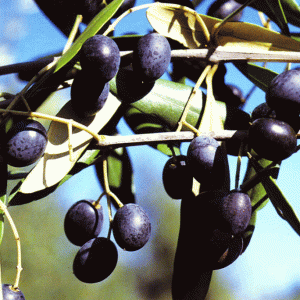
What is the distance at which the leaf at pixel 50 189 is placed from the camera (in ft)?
2.27

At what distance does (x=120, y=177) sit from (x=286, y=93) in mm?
571

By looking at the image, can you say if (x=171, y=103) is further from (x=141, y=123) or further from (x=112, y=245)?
(x=112, y=245)

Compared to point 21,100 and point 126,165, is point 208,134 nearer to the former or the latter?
point 21,100

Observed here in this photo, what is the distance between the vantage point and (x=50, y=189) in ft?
Result: 2.28

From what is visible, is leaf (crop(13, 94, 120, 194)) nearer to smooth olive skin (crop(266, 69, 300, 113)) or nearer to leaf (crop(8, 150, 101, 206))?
leaf (crop(8, 150, 101, 206))

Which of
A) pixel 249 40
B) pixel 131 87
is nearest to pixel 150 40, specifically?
pixel 131 87

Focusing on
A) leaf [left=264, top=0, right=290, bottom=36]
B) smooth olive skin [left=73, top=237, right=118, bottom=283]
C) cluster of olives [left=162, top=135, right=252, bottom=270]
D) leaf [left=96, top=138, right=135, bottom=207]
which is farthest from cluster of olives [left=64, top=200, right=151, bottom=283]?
leaf [left=264, top=0, right=290, bottom=36]

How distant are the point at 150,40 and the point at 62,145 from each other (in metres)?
0.26

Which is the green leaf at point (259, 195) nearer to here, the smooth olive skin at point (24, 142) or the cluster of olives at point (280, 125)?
the cluster of olives at point (280, 125)

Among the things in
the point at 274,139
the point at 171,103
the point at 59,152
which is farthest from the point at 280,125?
the point at 59,152

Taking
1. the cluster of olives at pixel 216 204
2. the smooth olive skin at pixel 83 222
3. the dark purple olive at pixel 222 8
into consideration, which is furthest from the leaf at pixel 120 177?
the dark purple olive at pixel 222 8

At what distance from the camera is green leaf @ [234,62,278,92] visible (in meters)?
0.73

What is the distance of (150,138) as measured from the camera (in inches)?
23.5

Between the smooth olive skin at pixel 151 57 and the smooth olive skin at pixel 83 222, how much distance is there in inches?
15.9
